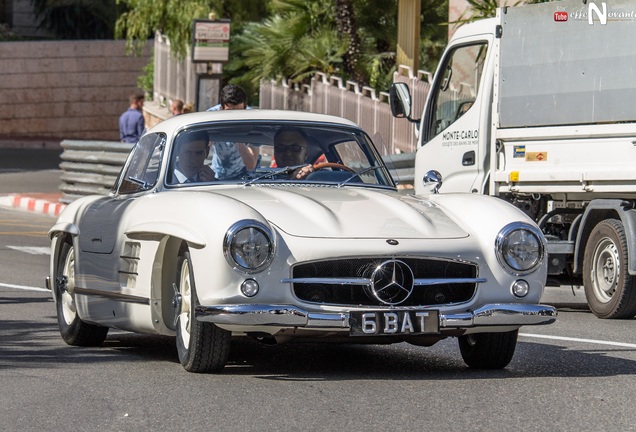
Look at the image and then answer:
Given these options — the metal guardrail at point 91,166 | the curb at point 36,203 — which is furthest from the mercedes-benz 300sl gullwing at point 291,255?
the curb at point 36,203

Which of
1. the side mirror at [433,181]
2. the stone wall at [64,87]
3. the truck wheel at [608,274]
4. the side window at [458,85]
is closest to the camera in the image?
the side mirror at [433,181]

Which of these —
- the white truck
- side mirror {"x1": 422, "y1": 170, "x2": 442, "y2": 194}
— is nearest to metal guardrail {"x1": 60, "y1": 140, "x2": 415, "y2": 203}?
the white truck

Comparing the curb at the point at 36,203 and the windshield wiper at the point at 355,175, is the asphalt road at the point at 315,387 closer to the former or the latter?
the windshield wiper at the point at 355,175

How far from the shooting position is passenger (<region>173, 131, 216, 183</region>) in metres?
9.21

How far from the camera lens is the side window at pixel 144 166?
9445 millimetres

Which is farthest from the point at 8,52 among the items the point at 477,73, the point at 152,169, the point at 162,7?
the point at 152,169

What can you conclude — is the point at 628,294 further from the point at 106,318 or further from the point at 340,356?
the point at 106,318

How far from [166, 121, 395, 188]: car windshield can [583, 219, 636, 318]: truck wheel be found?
305 cm

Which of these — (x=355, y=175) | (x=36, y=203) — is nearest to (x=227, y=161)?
(x=355, y=175)

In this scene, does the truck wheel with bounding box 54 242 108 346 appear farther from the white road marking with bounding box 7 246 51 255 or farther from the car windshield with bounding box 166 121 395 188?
the white road marking with bounding box 7 246 51 255

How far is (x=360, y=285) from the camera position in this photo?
312 inches

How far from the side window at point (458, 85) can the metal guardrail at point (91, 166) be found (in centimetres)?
971

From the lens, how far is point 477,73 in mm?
13406

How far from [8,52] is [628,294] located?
35.9m
